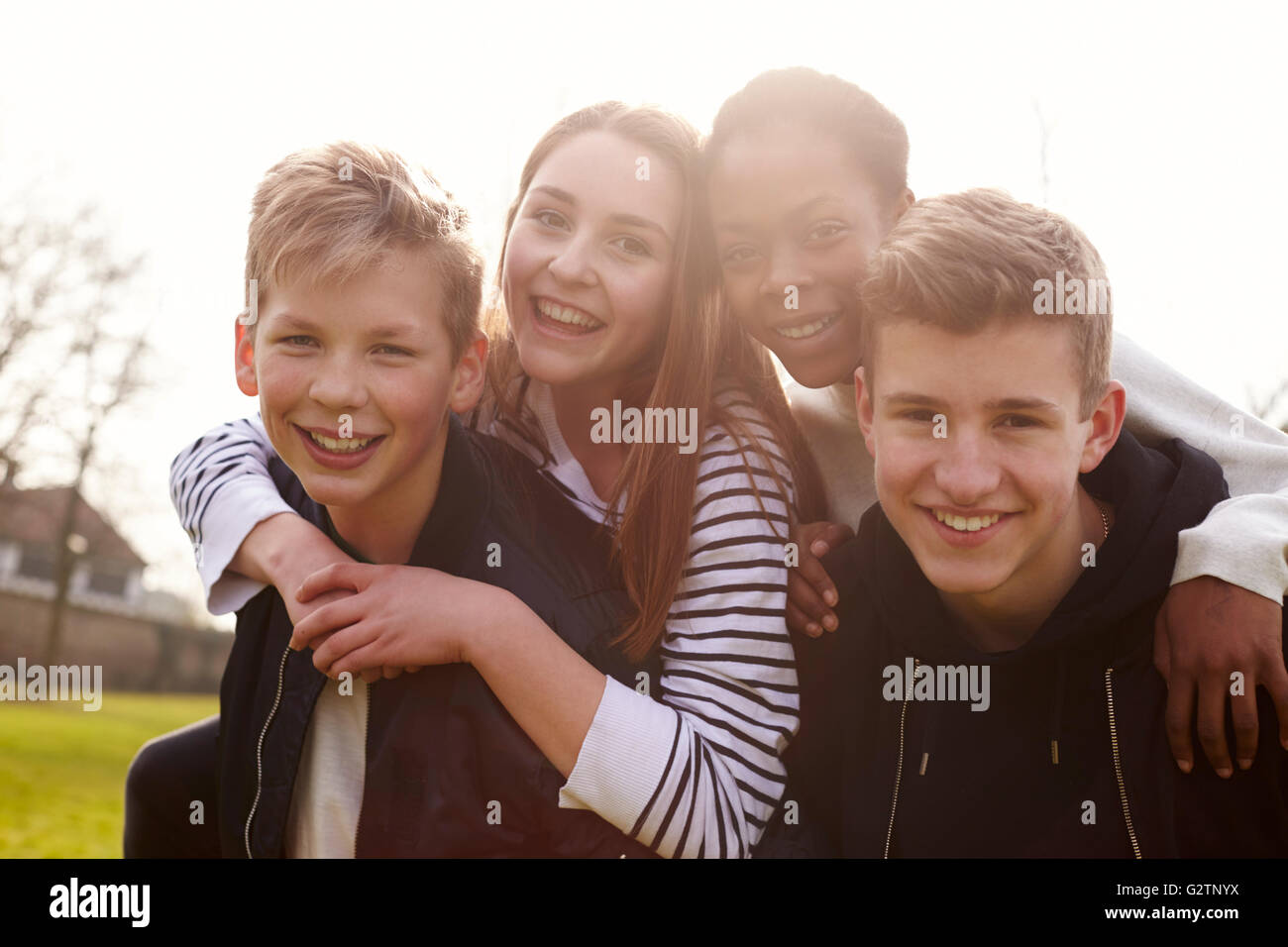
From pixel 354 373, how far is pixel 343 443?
183mm

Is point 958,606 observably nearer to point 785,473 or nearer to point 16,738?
point 785,473

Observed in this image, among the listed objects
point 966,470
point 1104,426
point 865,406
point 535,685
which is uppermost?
point 865,406

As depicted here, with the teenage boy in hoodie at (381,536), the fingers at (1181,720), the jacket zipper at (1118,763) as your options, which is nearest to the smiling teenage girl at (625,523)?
the teenage boy in hoodie at (381,536)

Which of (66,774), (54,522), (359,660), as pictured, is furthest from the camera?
(54,522)

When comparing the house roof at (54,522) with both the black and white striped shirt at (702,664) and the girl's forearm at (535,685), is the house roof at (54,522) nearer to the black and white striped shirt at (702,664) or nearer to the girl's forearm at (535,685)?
the black and white striped shirt at (702,664)

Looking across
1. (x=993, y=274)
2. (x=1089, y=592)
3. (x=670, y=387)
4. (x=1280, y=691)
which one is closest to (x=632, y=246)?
(x=670, y=387)

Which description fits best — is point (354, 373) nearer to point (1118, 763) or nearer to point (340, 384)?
point (340, 384)

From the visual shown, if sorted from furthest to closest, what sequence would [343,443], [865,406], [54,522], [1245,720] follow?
[54,522] < [865,406] < [343,443] < [1245,720]

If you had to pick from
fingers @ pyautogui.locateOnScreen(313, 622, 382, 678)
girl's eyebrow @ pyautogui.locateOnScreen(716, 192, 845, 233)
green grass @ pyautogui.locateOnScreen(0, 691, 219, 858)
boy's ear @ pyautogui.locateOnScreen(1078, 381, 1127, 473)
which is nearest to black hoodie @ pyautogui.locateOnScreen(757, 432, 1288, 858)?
boy's ear @ pyautogui.locateOnScreen(1078, 381, 1127, 473)

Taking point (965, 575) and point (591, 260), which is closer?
point (965, 575)

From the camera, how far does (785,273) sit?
2898 millimetres
